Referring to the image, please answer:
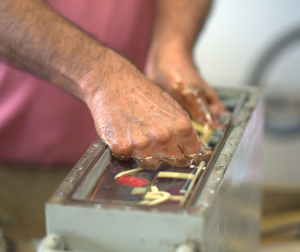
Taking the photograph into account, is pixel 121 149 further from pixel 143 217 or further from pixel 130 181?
pixel 143 217

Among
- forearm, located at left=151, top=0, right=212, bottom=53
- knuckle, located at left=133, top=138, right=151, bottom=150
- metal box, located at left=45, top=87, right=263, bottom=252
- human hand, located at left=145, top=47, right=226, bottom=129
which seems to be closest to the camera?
metal box, located at left=45, top=87, right=263, bottom=252

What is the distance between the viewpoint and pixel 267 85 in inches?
80.9

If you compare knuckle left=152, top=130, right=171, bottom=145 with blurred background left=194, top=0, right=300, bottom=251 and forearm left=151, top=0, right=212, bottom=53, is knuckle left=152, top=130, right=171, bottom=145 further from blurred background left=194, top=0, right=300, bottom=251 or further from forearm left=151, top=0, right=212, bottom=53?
blurred background left=194, top=0, right=300, bottom=251

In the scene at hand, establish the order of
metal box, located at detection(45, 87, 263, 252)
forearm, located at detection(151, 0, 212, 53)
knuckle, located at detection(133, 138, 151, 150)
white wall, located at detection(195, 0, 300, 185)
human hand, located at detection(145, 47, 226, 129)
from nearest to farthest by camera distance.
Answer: metal box, located at detection(45, 87, 263, 252), knuckle, located at detection(133, 138, 151, 150), human hand, located at detection(145, 47, 226, 129), forearm, located at detection(151, 0, 212, 53), white wall, located at detection(195, 0, 300, 185)

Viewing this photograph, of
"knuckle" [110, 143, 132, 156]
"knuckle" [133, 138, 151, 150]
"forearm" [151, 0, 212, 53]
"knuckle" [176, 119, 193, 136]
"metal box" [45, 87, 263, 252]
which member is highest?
"forearm" [151, 0, 212, 53]

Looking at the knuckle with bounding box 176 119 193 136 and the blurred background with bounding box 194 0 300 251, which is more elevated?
the blurred background with bounding box 194 0 300 251

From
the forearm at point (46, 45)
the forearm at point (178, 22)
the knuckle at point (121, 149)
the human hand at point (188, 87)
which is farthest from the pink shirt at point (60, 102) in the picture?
the knuckle at point (121, 149)

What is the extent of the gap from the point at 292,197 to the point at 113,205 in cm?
132

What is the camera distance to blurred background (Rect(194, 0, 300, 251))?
199 cm

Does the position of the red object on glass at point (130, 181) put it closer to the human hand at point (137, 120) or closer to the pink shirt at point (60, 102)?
the human hand at point (137, 120)

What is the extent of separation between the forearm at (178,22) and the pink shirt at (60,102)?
0.20 ft

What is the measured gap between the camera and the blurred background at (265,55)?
199cm

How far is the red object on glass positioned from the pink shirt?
0.47m

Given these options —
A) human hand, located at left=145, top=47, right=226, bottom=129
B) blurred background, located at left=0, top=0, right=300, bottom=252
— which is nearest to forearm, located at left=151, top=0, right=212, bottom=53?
human hand, located at left=145, top=47, right=226, bottom=129
